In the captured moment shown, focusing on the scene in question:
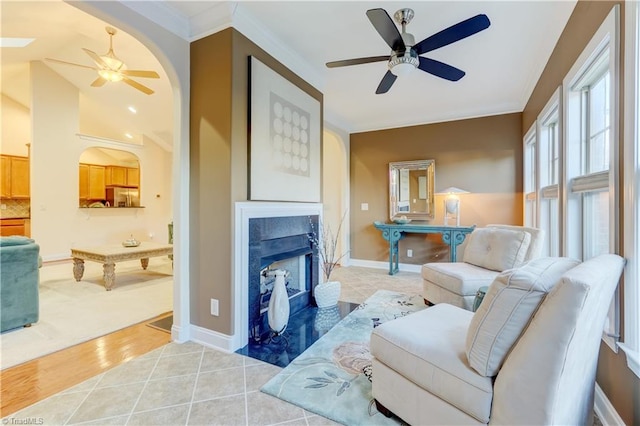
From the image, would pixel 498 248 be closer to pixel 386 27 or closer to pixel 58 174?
pixel 386 27

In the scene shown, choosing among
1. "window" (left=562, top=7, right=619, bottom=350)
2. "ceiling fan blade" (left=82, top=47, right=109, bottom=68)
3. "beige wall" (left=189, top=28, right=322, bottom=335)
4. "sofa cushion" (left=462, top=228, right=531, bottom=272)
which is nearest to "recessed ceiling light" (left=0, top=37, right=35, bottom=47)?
"ceiling fan blade" (left=82, top=47, right=109, bottom=68)

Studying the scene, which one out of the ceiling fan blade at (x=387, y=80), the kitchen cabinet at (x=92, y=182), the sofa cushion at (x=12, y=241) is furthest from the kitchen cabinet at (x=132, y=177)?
the ceiling fan blade at (x=387, y=80)

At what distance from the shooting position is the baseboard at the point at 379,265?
4.96 metres

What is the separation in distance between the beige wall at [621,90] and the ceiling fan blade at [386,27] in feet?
3.67

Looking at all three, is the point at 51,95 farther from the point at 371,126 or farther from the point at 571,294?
the point at 571,294

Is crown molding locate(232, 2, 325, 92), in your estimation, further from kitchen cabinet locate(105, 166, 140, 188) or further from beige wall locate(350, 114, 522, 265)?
kitchen cabinet locate(105, 166, 140, 188)

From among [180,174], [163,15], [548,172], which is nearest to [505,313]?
[180,174]

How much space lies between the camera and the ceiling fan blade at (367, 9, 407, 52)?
68.7 inches

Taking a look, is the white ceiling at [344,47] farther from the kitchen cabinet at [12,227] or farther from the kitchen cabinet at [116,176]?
the kitchen cabinet at [12,227]

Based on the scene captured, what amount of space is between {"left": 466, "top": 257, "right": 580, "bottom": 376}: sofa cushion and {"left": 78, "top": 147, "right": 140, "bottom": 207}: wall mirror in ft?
27.6

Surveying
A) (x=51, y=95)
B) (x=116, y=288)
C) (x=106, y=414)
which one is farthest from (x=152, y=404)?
(x=51, y=95)

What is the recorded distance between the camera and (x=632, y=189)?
1283 mm

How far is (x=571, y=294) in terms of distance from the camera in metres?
0.92

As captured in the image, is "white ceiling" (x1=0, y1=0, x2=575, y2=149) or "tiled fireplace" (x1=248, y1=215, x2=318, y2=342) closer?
"white ceiling" (x1=0, y1=0, x2=575, y2=149)
